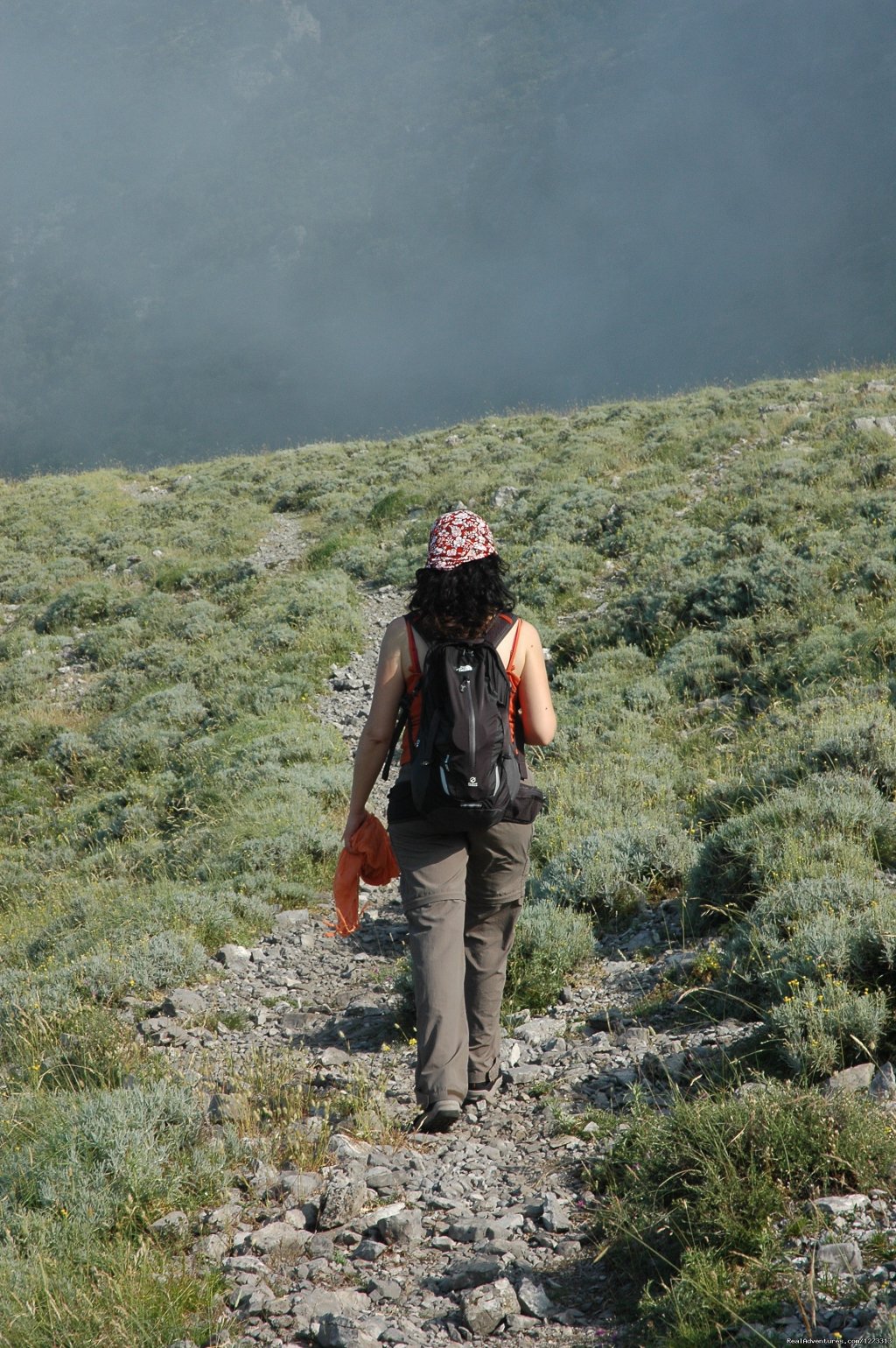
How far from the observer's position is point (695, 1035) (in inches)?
170

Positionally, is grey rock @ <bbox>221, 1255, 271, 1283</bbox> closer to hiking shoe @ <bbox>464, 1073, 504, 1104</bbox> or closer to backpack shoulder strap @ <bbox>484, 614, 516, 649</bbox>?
hiking shoe @ <bbox>464, 1073, 504, 1104</bbox>

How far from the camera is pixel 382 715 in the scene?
399 cm

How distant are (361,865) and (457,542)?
1465 millimetres

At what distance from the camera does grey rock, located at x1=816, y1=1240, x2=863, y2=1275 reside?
2.64 meters

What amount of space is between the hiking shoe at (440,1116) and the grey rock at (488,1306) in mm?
891

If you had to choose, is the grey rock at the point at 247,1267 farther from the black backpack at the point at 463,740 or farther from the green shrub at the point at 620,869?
the green shrub at the point at 620,869

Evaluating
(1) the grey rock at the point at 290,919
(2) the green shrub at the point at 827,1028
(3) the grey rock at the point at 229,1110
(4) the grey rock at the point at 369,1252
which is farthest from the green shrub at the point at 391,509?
(4) the grey rock at the point at 369,1252

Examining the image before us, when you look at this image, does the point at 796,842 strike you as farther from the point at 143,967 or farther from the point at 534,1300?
the point at 143,967

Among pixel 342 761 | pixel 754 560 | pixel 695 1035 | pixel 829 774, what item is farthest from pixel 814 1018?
pixel 754 560

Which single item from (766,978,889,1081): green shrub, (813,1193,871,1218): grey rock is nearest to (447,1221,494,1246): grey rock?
(813,1193,871,1218): grey rock

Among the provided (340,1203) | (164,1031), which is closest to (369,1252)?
(340,1203)

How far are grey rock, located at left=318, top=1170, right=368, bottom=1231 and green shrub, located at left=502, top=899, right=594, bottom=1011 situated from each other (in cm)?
180

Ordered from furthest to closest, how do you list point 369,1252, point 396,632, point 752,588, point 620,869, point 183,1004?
point 752,588
point 620,869
point 183,1004
point 396,632
point 369,1252

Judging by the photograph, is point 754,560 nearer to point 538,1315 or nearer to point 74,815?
point 74,815
